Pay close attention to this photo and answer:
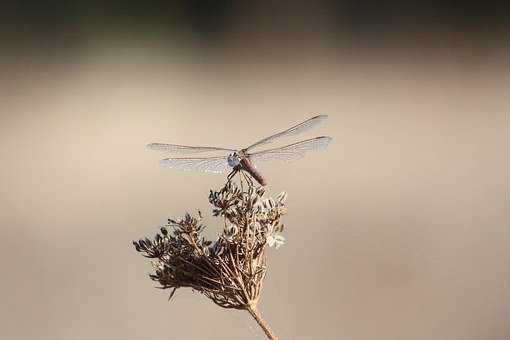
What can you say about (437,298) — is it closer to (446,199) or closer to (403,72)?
(446,199)

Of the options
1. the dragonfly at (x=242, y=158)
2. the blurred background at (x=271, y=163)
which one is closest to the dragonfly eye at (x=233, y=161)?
the dragonfly at (x=242, y=158)

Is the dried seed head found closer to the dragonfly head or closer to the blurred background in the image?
the dragonfly head

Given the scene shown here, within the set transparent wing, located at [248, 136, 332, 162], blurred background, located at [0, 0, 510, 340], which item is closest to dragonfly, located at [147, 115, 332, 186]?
transparent wing, located at [248, 136, 332, 162]

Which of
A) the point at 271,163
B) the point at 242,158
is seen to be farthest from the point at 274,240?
the point at 271,163

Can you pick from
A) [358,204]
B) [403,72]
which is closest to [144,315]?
[358,204]

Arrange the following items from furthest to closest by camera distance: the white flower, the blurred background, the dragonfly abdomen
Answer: the blurred background, the dragonfly abdomen, the white flower

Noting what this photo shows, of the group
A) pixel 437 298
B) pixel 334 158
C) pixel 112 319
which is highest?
pixel 334 158

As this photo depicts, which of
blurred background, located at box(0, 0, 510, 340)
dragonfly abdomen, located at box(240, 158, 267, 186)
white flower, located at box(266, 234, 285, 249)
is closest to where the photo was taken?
white flower, located at box(266, 234, 285, 249)
